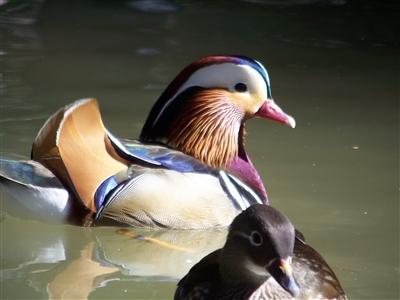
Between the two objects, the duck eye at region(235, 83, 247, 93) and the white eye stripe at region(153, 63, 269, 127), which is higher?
the white eye stripe at region(153, 63, 269, 127)

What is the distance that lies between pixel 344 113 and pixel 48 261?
8.25 ft

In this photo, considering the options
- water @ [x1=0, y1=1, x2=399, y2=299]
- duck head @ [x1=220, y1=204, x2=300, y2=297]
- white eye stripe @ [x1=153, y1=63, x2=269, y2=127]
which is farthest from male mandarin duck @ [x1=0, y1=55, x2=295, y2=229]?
duck head @ [x1=220, y1=204, x2=300, y2=297]

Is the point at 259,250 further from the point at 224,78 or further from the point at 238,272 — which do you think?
the point at 224,78

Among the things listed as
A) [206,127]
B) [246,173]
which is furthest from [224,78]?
[246,173]

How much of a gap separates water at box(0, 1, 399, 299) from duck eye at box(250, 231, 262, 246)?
0.78 metres

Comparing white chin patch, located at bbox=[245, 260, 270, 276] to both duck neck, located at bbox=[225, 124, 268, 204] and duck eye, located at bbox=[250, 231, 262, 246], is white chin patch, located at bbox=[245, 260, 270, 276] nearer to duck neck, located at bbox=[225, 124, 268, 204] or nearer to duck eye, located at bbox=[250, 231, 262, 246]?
duck eye, located at bbox=[250, 231, 262, 246]

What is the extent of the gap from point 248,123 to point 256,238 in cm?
267

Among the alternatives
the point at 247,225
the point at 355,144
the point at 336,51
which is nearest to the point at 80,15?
the point at 336,51

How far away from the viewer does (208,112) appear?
3.63 m

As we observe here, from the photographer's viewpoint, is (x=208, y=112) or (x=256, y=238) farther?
(x=208, y=112)

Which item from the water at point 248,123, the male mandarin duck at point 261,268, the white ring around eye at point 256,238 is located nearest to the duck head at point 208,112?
the water at point 248,123

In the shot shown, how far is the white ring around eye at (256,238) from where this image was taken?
87.0 inches

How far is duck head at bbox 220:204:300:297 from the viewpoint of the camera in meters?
2.13

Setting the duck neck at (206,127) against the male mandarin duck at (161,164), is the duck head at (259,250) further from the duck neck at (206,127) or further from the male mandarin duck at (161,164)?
the duck neck at (206,127)
